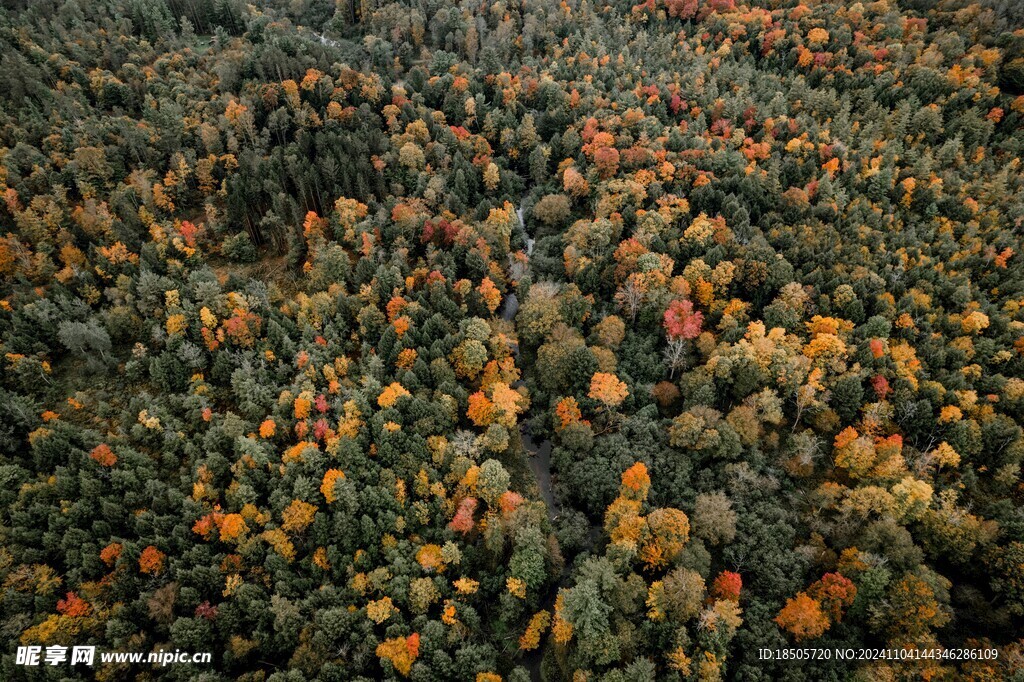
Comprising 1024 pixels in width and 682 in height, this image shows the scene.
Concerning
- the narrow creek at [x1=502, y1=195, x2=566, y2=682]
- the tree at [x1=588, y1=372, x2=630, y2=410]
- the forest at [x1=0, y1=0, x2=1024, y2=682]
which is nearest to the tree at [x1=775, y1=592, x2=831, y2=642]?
the forest at [x1=0, y1=0, x2=1024, y2=682]

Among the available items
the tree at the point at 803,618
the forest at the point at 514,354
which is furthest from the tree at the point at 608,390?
the tree at the point at 803,618

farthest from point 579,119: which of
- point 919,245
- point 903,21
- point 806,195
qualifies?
point 903,21

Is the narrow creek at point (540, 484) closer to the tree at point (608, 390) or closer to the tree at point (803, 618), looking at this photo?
the tree at point (608, 390)

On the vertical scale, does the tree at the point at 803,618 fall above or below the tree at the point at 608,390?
below

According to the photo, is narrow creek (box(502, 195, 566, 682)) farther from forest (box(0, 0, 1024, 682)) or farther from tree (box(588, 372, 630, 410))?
tree (box(588, 372, 630, 410))

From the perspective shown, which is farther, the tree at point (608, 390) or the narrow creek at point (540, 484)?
the tree at point (608, 390)

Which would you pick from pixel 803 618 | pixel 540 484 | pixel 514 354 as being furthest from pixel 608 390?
pixel 803 618

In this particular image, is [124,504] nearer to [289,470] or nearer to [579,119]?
[289,470]

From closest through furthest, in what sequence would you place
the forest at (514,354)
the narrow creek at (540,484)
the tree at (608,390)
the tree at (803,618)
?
the tree at (803,618) < the forest at (514,354) < the narrow creek at (540,484) < the tree at (608,390)

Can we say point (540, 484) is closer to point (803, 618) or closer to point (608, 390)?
point (608, 390)
